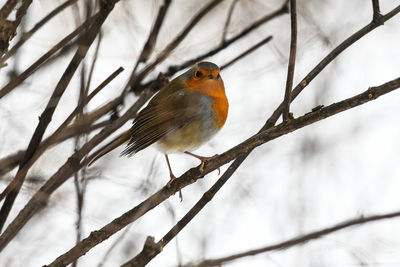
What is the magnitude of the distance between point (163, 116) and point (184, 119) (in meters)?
0.18

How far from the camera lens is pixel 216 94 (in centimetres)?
298

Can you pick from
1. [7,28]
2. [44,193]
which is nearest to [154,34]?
[7,28]

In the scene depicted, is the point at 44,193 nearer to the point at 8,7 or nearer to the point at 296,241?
the point at 8,7

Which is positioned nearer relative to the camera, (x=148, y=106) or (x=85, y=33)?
(x=85, y=33)

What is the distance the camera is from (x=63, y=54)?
2.06 meters

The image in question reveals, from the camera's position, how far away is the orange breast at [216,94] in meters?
A: 2.92

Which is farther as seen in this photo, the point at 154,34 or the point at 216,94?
the point at 216,94

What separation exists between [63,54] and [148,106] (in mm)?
1089

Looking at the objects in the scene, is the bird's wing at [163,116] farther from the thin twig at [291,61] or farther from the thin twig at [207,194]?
the thin twig at [291,61]

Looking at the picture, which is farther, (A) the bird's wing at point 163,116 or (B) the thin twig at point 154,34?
(A) the bird's wing at point 163,116

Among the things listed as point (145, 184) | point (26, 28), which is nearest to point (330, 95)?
point (145, 184)

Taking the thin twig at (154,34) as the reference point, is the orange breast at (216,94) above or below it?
above

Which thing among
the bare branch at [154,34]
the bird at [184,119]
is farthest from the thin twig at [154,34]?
the bird at [184,119]

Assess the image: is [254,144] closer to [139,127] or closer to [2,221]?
[2,221]
